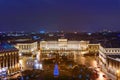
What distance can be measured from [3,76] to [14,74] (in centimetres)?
209

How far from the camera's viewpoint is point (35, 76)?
97.6ft

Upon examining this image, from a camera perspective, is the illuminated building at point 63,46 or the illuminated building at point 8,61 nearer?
the illuminated building at point 8,61

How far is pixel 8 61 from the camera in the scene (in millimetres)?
34031

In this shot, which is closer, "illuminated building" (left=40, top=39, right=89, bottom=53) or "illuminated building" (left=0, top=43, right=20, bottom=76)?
"illuminated building" (left=0, top=43, right=20, bottom=76)

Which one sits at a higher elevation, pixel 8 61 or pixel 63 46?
pixel 63 46

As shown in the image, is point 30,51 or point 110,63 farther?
point 30,51

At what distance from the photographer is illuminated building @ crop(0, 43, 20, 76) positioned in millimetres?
32812

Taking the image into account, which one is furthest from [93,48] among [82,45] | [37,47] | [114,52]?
[114,52]

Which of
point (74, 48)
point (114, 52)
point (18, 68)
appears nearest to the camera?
point (18, 68)

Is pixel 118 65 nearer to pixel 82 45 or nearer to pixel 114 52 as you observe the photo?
pixel 114 52

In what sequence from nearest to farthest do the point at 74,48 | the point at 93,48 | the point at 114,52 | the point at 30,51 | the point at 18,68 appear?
the point at 18,68 < the point at 114,52 < the point at 30,51 < the point at 93,48 < the point at 74,48

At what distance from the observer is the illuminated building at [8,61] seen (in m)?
32.8

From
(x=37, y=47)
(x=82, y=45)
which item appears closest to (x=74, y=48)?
(x=82, y=45)

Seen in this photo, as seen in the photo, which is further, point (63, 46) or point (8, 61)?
point (63, 46)
